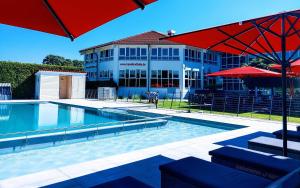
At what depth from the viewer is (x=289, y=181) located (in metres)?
1.70

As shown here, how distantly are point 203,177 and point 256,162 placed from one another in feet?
3.63

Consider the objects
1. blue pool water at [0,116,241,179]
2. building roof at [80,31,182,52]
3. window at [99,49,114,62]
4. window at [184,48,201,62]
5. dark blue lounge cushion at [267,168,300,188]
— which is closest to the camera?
dark blue lounge cushion at [267,168,300,188]

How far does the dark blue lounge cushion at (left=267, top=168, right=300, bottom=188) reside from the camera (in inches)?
61.0

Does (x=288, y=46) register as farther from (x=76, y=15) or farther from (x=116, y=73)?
(x=116, y=73)

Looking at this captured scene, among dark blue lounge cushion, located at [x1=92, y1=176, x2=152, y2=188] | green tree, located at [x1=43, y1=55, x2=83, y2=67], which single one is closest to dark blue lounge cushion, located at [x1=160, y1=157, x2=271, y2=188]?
dark blue lounge cushion, located at [x1=92, y1=176, x2=152, y2=188]

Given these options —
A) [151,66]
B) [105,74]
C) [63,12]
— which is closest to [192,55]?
[151,66]

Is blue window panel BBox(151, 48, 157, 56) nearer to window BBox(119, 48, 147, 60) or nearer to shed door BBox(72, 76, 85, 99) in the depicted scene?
window BBox(119, 48, 147, 60)

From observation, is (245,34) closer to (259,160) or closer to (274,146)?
(274,146)

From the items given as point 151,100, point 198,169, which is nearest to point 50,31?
point 198,169

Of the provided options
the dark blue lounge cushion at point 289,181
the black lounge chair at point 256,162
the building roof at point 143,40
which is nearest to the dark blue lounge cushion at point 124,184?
the dark blue lounge cushion at point 289,181

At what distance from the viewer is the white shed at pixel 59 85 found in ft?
77.6

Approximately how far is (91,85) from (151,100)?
11.6 metres

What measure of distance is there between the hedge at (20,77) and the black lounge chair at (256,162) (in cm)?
2432

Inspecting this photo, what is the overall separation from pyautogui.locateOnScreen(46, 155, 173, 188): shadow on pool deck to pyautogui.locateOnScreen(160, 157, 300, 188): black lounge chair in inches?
36.7
